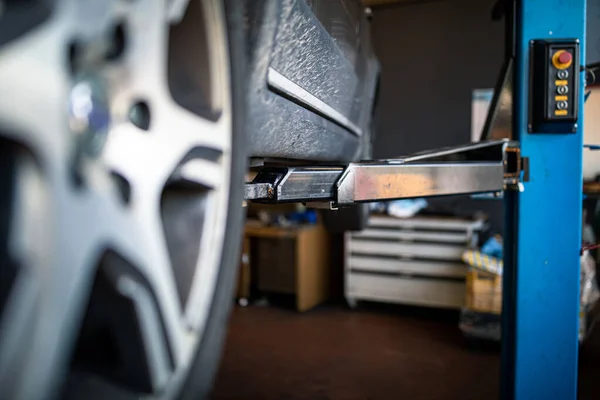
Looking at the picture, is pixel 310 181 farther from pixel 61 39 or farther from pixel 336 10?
pixel 61 39

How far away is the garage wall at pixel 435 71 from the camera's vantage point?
4145mm

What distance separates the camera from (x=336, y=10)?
1.20 meters

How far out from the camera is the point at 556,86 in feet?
5.05

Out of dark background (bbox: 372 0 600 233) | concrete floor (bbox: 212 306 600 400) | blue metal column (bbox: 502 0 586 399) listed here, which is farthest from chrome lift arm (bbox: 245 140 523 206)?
dark background (bbox: 372 0 600 233)

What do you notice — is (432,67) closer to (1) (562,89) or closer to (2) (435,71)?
(2) (435,71)

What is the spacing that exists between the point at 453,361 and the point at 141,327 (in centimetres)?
284

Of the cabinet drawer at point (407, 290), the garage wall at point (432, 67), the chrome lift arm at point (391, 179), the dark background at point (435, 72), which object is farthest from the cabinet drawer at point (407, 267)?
the chrome lift arm at point (391, 179)

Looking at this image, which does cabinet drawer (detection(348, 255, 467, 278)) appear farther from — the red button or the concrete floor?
the red button

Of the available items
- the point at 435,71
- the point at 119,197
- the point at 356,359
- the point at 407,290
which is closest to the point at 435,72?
the point at 435,71

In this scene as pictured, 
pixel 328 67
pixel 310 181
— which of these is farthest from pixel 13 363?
pixel 328 67

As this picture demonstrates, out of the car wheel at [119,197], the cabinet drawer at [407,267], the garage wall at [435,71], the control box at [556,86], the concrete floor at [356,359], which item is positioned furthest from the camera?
the garage wall at [435,71]

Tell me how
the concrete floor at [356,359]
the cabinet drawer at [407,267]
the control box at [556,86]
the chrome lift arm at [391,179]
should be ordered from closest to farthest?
1. the chrome lift arm at [391,179]
2. the control box at [556,86]
3. the concrete floor at [356,359]
4. the cabinet drawer at [407,267]

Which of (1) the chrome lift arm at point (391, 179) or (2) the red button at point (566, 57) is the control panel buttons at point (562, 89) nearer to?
(2) the red button at point (566, 57)

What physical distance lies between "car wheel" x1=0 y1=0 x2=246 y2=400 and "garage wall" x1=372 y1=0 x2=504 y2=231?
391cm
